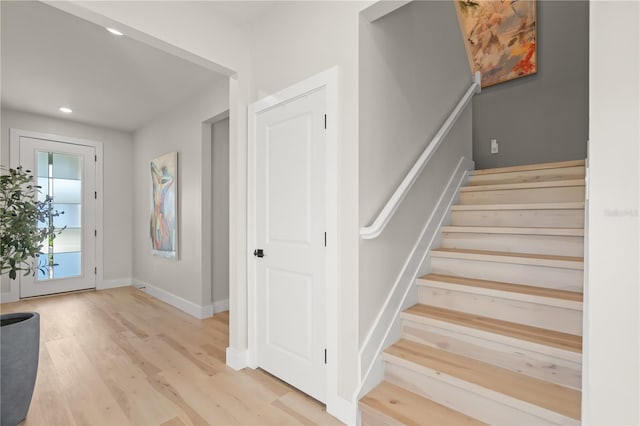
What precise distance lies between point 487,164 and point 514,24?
1713mm

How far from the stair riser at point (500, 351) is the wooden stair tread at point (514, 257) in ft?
1.76

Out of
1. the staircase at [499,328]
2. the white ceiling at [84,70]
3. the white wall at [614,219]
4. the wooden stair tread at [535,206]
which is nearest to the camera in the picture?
the white wall at [614,219]

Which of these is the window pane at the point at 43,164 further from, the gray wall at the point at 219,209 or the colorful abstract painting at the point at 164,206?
the gray wall at the point at 219,209

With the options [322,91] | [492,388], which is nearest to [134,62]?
[322,91]

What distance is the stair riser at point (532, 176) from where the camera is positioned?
2603 mm

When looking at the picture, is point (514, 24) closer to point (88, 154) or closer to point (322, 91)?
point (322, 91)

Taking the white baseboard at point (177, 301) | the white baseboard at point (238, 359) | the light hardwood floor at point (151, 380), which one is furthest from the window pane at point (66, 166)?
the white baseboard at point (238, 359)

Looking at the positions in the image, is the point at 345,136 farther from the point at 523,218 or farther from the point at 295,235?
the point at 523,218

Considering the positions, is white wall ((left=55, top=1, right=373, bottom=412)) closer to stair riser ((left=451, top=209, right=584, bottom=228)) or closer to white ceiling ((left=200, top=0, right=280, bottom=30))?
white ceiling ((left=200, top=0, right=280, bottom=30))

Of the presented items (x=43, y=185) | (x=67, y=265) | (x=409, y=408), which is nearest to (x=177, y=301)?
(x=67, y=265)

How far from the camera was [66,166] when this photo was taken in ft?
15.7

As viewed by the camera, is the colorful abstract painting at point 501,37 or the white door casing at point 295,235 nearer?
the white door casing at point 295,235

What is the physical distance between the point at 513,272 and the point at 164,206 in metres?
4.15

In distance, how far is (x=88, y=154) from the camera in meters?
4.98
